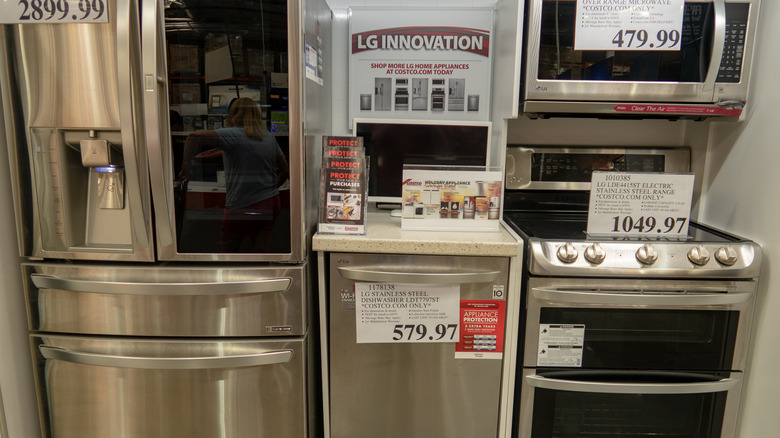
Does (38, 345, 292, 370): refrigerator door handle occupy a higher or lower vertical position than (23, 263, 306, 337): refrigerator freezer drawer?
lower

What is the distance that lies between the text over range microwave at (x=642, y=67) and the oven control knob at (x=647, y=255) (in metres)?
0.50

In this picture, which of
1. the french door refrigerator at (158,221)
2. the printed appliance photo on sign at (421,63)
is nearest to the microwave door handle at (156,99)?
the french door refrigerator at (158,221)

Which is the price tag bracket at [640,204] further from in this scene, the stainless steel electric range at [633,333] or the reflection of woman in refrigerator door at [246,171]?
the reflection of woman in refrigerator door at [246,171]

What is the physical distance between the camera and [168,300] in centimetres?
153

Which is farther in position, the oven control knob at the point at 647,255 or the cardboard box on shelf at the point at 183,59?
the oven control knob at the point at 647,255

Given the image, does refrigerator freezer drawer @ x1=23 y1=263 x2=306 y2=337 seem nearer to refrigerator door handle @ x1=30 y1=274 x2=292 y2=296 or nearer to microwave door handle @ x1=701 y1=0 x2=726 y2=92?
refrigerator door handle @ x1=30 y1=274 x2=292 y2=296

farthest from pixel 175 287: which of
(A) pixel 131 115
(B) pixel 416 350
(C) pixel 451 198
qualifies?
(C) pixel 451 198

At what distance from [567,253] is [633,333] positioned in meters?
0.39

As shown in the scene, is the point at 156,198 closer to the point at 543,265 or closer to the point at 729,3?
the point at 543,265

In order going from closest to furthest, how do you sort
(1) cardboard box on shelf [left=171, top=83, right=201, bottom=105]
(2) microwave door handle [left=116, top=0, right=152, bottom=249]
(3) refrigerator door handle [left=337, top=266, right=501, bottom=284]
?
(2) microwave door handle [left=116, top=0, right=152, bottom=249] < (1) cardboard box on shelf [left=171, top=83, right=201, bottom=105] < (3) refrigerator door handle [left=337, top=266, right=501, bottom=284]

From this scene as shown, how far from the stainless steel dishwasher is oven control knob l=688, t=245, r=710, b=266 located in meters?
0.58

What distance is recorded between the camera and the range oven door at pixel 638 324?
5.07 feet

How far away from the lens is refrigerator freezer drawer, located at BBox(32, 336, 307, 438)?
155 centimetres

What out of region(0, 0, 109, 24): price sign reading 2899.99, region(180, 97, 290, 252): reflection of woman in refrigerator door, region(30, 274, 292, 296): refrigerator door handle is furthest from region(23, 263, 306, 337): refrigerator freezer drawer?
region(0, 0, 109, 24): price sign reading 2899.99
